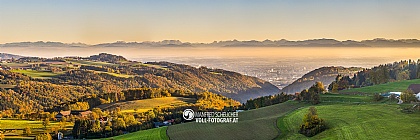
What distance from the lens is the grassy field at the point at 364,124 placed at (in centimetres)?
3344

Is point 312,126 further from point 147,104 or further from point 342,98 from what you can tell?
point 147,104

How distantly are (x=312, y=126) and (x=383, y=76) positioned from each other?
2811 inches

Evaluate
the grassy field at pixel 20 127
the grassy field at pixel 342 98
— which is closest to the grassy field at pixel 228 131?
the grassy field at pixel 342 98

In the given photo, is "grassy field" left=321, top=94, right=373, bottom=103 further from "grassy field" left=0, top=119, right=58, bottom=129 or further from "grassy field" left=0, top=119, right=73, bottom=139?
"grassy field" left=0, top=119, right=58, bottom=129

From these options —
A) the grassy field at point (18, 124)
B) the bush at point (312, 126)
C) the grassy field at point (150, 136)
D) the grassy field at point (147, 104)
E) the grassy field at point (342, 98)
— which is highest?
the bush at point (312, 126)

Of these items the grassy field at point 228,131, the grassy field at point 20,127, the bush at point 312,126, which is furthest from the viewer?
the grassy field at point 20,127

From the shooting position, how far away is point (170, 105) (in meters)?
121

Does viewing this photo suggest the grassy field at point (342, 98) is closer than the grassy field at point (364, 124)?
No

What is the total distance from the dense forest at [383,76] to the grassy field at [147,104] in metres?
49.3

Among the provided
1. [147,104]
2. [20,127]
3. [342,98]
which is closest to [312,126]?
[342,98]

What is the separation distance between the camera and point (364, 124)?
124ft

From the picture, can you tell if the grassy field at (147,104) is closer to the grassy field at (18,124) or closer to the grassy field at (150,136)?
the grassy field at (18,124)

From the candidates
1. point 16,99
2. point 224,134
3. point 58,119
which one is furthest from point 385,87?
point 16,99

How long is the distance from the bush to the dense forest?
4526cm
